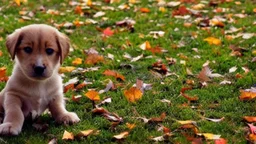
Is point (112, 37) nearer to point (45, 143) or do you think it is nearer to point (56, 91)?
point (56, 91)

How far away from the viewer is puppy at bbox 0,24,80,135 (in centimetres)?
461

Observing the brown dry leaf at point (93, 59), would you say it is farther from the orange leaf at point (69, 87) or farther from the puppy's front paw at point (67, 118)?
the puppy's front paw at point (67, 118)

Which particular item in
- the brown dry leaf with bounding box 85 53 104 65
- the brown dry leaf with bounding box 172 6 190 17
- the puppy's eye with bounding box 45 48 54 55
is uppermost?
the puppy's eye with bounding box 45 48 54 55

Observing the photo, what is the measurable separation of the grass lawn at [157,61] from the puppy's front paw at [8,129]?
0.05 metres

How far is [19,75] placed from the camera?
15.8 feet

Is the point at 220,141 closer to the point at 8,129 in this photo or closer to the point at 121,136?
the point at 121,136

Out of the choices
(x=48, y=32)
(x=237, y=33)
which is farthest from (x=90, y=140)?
(x=237, y=33)

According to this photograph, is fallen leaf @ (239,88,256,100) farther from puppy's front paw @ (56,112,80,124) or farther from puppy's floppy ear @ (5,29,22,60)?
puppy's floppy ear @ (5,29,22,60)

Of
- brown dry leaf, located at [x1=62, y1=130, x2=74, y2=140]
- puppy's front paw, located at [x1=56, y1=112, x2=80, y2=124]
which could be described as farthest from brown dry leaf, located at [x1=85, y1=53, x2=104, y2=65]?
brown dry leaf, located at [x1=62, y1=130, x2=74, y2=140]

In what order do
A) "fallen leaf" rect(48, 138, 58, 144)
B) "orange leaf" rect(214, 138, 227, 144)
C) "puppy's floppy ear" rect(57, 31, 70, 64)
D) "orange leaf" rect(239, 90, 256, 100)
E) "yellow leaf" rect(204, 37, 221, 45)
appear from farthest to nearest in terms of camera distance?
"yellow leaf" rect(204, 37, 221, 45)
"orange leaf" rect(239, 90, 256, 100)
"puppy's floppy ear" rect(57, 31, 70, 64)
"fallen leaf" rect(48, 138, 58, 144)
"orange leaf" rect(214, 138, 227, 144)

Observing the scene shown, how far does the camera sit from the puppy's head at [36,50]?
15.1ft

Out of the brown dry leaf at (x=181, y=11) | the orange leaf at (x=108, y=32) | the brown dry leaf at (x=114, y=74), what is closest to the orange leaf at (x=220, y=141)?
the brown dry leaf at (x=114, y=74)

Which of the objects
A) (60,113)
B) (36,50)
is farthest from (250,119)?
(36,50)

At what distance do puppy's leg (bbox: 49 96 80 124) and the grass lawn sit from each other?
0.24ft
